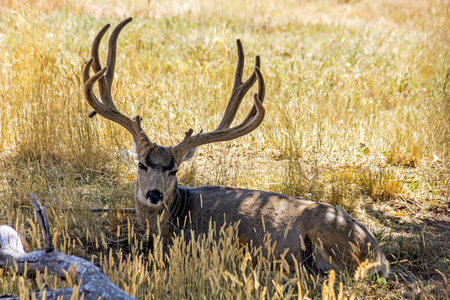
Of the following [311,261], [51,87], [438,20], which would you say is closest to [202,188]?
[311,261]

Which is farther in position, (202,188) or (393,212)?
(393,212)

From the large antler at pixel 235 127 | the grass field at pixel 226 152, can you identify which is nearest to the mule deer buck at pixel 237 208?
the large antler at pixel 235 127

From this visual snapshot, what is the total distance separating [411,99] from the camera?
365 inches

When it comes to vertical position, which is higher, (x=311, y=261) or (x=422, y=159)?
(x=422, y=159)

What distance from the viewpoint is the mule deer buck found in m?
4.47

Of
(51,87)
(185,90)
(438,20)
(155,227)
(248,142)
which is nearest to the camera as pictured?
(155,227)

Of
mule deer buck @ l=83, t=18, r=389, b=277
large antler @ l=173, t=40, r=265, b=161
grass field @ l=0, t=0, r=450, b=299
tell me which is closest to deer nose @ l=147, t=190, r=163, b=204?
mule deer buck @ l=83, t=18, r=389, b=277

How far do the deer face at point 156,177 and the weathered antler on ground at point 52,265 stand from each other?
1314mm

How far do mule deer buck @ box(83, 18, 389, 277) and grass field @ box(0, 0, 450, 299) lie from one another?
0.25 meters

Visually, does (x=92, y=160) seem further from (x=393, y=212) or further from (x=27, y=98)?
(x=393, y=212)

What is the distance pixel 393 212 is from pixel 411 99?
404 cm

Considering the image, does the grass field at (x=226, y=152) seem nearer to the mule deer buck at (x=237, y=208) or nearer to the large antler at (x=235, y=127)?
the mule deer buck at (x=237, y=208)

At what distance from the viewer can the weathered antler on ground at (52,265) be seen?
9.01ft

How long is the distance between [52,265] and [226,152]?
4.21 metres
